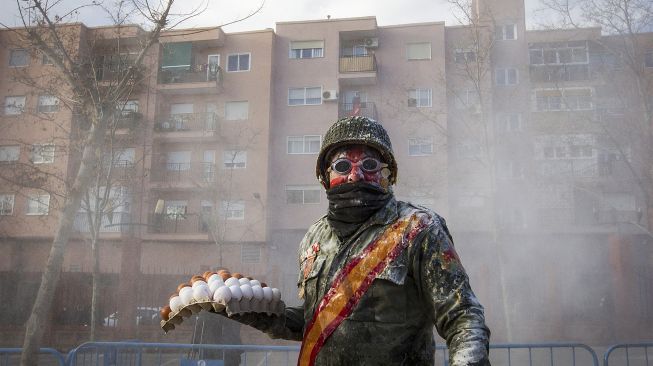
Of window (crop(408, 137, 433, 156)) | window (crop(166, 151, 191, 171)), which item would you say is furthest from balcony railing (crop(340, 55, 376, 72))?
window (crop(166, 151, 191, 171))

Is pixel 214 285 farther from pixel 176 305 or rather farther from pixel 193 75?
pixel 193 75

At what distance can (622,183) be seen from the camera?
15.6 metres

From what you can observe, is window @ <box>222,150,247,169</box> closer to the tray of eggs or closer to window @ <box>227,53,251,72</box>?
window @ <box>227,53,251,72</box>

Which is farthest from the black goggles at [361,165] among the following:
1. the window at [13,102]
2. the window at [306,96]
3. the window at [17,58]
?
the window at [306,96]

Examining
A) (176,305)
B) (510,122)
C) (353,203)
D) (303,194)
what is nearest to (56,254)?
(176,305)

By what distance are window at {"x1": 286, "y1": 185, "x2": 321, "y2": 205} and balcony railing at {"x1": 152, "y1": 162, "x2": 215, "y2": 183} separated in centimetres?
259

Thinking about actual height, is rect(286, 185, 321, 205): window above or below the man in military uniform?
above

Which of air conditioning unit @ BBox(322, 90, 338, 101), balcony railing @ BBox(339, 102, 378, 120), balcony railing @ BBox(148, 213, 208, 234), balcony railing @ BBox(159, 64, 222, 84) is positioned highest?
balcony railing @ BBox(159, 64, 222, 84)

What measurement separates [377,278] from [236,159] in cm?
1598

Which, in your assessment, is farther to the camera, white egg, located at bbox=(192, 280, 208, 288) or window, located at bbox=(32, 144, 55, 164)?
window, located at bbox=(32, 144, 55, 164)

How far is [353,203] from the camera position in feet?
5.49

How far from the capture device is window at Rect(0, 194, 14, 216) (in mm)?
12817

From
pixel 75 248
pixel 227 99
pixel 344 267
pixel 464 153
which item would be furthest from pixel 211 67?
pixel 344 267

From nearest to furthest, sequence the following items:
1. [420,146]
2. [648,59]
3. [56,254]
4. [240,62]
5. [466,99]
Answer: [56,254] → [648,59] → [466,99] → [420,146] → [240,62]
